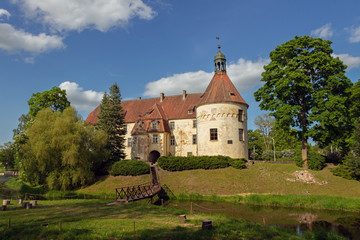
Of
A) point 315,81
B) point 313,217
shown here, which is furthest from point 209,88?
point 313,217

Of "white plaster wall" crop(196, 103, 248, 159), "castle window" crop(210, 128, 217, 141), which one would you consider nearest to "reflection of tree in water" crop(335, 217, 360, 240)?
"white plaster wall" crop(196, 103, 248, 159)

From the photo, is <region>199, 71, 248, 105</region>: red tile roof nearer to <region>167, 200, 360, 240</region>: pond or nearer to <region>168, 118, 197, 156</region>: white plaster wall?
<region>168, 118, 197, 156</region>: white plaster wall

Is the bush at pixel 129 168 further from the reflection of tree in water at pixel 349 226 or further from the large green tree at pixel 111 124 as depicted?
the reflection of tree in water at pixel 349 226

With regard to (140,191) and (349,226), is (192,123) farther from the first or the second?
(349,226)

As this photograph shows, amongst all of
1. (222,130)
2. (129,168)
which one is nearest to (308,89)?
(222,130)

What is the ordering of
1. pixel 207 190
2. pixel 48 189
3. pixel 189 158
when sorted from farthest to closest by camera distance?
pixel 189 158, pixel 48 189, pixel 207 190

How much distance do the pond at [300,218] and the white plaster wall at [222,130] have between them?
37.4 ft

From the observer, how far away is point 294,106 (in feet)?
91.9

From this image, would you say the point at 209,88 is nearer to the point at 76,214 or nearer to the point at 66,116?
the point at 66,116

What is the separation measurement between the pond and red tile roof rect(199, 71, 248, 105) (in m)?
15.8

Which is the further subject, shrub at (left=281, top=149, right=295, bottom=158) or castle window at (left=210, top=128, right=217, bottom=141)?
shrub at (left=281, top=149, right=295, bottom=158)

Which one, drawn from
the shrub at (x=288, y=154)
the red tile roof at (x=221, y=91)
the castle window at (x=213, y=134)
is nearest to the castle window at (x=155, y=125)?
the red tile roof at (x=221, y=91)

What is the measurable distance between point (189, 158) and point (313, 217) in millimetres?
16660

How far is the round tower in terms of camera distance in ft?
107
